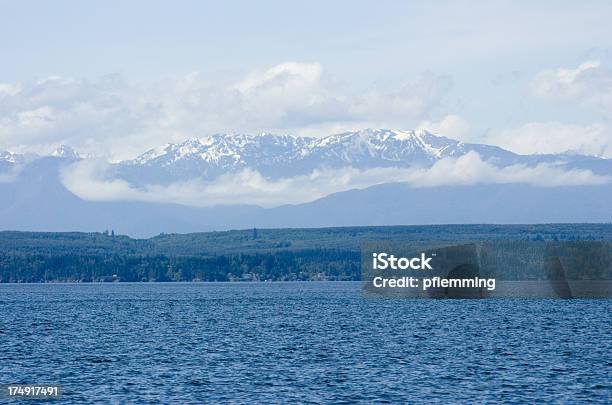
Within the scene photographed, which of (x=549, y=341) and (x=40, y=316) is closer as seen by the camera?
(x=549, y=341)

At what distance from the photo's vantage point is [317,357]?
92.4 meters

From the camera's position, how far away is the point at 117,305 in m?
195

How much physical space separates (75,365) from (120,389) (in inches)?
563

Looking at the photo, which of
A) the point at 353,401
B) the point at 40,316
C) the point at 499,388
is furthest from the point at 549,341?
the point at 40,316

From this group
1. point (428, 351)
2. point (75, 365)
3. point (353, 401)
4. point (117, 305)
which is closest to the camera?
point (353, 401)

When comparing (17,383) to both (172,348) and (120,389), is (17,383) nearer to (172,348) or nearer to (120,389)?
(120,389)

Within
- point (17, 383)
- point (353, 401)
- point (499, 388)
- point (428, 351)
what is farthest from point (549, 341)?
point (17, 383)

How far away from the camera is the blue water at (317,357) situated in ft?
238

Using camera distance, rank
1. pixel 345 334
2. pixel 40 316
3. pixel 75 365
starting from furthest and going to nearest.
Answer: pixel 40 316, pixel 345 334, pixel 75 365

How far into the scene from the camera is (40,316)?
6309 inches

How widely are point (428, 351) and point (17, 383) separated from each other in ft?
113

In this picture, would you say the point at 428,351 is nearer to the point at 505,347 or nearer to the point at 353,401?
the point at 505,347

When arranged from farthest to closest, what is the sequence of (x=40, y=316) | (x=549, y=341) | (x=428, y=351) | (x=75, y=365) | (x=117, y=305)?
(x=117, y=305), (x=40, y=316), (x=549, y=341), (x=428, y=351), (x=75, y=365)

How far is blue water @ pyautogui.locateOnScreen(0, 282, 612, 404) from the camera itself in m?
72.7
